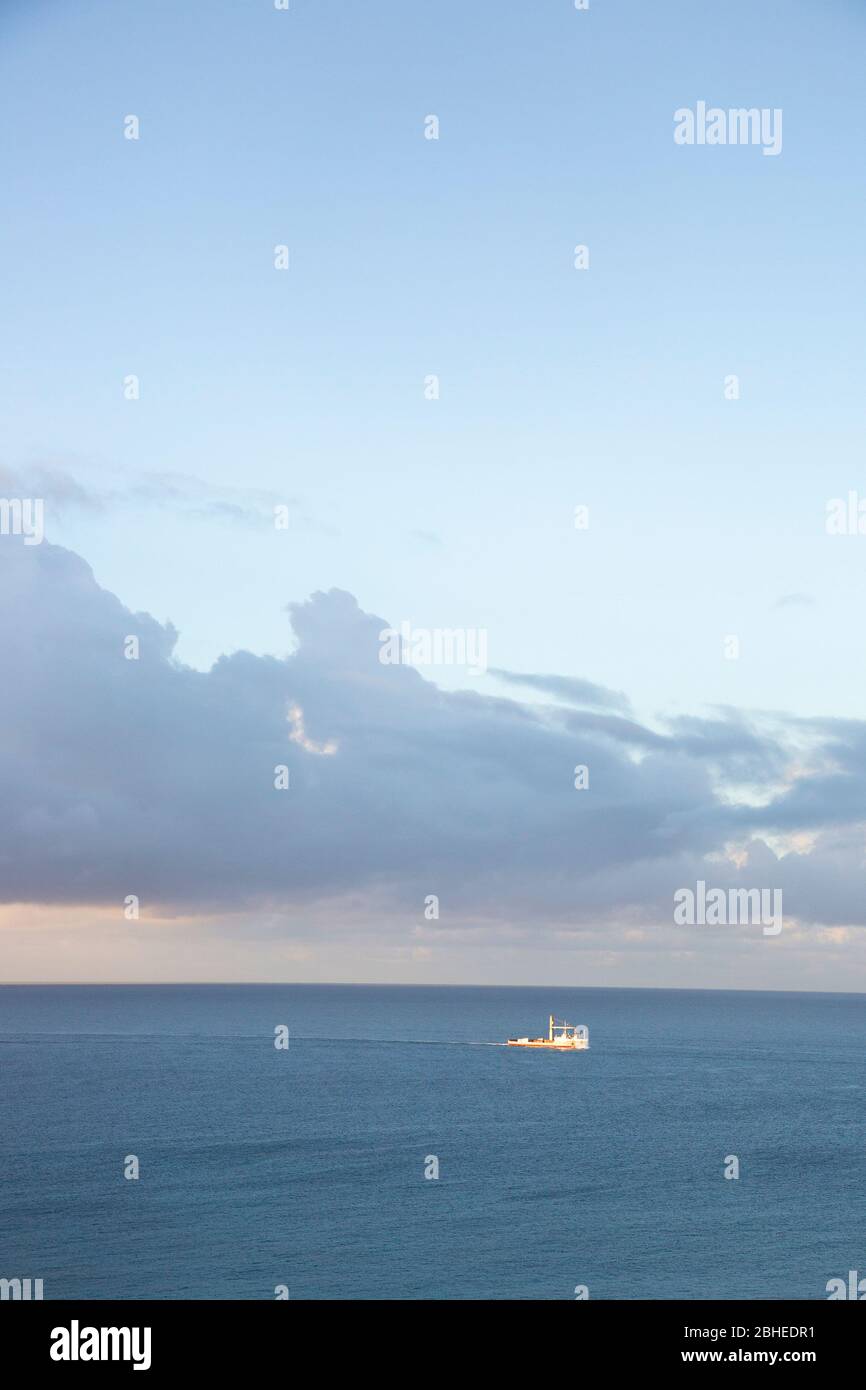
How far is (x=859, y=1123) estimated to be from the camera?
63.7 metres

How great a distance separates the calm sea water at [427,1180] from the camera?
35.2m

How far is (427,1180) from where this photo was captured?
47.2m

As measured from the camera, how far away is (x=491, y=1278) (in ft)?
112

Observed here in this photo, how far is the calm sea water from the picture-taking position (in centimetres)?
3522

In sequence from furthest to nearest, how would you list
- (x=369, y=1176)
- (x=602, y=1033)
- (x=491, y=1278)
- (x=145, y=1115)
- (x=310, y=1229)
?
1. (x=602, y=1033)
2. (x=145, y=1115)
3. (x=369, y=1176)
4. (x=310, y=1229)
5. (x=491, y=1278)

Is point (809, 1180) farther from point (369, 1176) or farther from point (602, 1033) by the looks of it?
point (602, 1033)

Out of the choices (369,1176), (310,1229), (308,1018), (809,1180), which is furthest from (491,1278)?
(308,1018)

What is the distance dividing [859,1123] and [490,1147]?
2219cm

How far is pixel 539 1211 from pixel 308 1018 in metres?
128
